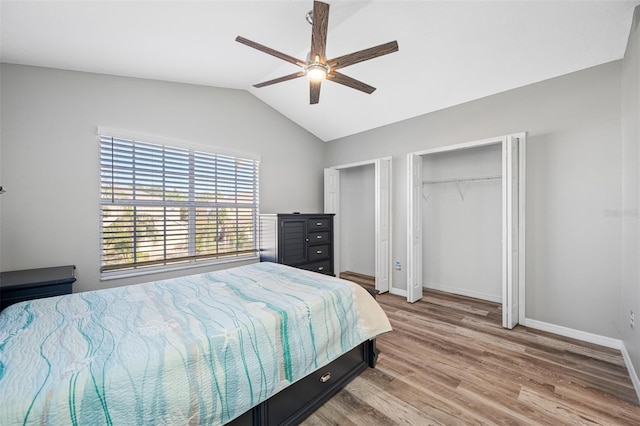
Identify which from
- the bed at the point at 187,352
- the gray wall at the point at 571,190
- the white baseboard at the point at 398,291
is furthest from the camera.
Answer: the white baseboard at the point at 398,291

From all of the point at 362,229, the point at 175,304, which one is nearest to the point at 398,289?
the point at 362,229

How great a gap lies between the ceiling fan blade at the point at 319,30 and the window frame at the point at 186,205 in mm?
2172

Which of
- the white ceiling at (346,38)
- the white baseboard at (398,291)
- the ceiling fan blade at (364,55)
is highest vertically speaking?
the white ceiling at (346,38)

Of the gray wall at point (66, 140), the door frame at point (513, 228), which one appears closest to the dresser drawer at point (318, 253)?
the gray wall at point (66, 140)

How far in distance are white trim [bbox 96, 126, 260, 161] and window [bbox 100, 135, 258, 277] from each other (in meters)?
0.05

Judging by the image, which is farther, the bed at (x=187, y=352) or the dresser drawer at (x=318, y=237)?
the dresser drawer at (x=318, y=237)

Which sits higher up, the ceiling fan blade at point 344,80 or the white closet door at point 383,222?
the ceiling fan blade at point 344,80

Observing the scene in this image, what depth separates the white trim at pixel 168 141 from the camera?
8.97 feet

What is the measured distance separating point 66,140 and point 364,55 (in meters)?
2.94

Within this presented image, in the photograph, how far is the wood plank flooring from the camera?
5.34 ft

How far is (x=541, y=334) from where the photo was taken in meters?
2.69

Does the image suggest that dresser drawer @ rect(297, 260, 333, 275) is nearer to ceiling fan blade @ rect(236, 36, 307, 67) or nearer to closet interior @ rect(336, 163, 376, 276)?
closet interior @ rect(336, 163, 376, 276)

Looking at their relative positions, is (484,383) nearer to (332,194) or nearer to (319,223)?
(319,223)

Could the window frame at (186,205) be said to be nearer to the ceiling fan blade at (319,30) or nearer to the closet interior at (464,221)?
the ceiling fan blade at (319,30)
